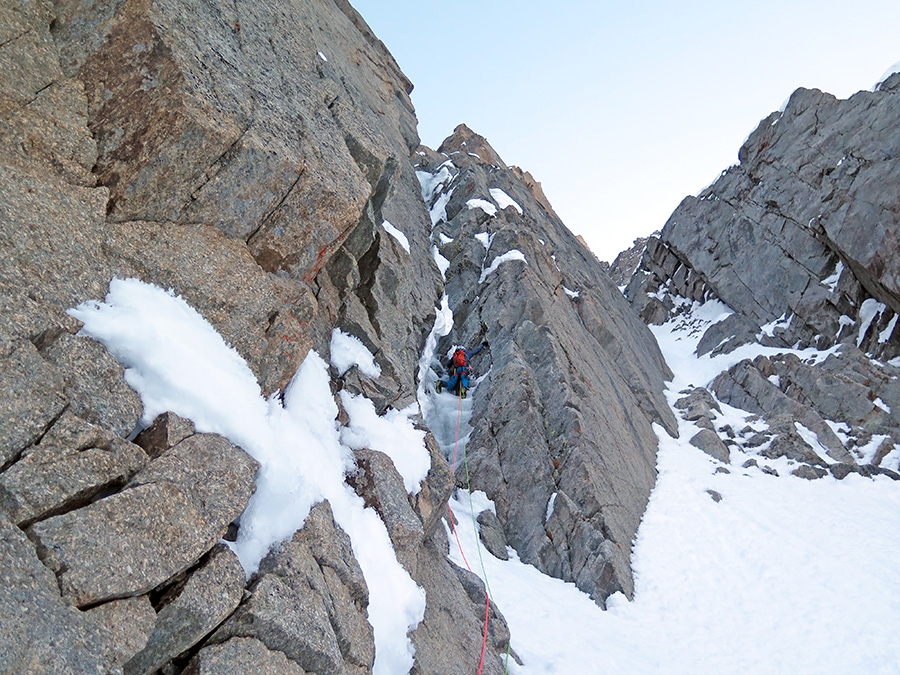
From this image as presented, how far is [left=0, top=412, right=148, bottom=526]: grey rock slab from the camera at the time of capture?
4.15 meters

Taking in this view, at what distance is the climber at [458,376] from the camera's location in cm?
1916

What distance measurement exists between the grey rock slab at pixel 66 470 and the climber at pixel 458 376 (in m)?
14.3

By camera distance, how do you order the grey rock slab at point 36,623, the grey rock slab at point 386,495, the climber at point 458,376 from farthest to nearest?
1. the climber at point 458,376
2. the grey rock slab at point 386,495
3. the grey rock slab at point 36,623

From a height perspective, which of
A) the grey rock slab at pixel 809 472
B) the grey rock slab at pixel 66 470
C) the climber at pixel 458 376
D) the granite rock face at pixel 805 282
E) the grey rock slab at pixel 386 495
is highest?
the granite rock face at pixel 805 282

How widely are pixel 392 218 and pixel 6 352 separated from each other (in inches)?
649

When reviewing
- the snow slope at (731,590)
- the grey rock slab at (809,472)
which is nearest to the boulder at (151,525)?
the snow slope at (731,590)

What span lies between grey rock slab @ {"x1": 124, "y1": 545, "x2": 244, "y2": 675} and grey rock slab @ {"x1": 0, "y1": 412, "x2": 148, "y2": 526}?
1144 mm

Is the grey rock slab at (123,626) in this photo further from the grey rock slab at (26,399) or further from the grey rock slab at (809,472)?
the grey rock slab at (809,472)

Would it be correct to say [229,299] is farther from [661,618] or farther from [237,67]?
[661,618]

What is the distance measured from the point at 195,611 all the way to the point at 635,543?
1510 cm

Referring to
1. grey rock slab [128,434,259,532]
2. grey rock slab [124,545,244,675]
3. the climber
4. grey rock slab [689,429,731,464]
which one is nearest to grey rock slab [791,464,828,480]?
grey rock slab [689,429,731,464]

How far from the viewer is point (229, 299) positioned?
702cm

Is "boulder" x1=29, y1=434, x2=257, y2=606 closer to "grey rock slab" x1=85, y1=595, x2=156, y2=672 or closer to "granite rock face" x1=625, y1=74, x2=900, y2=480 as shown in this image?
"grey rock slab" x1=85, y1=595, x2=156, y2=672

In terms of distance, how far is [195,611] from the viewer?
4.72 meters
